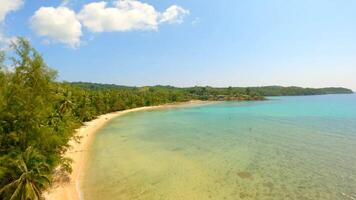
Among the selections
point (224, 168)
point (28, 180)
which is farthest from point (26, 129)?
point (224, 168)

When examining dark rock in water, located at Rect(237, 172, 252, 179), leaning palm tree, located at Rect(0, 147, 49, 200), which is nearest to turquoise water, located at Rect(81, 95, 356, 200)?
dark rock in water, located at Rect(237, 172, 252, 179)

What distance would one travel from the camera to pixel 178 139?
128ft

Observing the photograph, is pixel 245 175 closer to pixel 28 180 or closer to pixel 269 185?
pixel 269 185

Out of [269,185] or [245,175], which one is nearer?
[269,185]

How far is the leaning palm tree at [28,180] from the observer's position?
14.3 metres

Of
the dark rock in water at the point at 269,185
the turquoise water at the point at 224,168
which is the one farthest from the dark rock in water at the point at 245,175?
the dark rock in water at the point at 269,185

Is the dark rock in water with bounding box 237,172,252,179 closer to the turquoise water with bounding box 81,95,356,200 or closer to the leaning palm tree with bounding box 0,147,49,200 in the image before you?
the turquoise water with bounding box 81,95,356,200

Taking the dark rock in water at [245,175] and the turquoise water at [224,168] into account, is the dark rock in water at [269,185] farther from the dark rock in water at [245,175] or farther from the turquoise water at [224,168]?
the dark rock in water at [245,175]

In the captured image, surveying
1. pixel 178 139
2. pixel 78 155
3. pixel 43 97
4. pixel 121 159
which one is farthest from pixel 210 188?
pixel 178 139

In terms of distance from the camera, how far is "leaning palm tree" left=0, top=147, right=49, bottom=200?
14.3 meters

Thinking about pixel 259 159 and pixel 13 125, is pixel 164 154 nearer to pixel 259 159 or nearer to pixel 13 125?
pixel 259 159

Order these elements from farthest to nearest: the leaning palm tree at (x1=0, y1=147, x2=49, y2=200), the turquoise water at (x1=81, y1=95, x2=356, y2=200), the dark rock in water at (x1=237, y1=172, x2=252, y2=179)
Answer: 1. the dark rock in water at (x1=237, y1=172, x2=252, y2=179)
2. the turquoise water at (x1=81, y1=95, x2=356, y2=200)
3. the leaning palm tree at (x1=0, y1=147, x2=49, y2=200)

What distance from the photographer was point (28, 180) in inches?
581

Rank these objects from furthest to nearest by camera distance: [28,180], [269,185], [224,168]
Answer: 1. [224,168]
2. [269,185]
3. [28,180]
